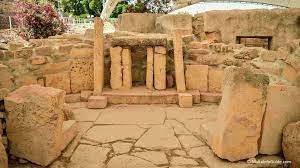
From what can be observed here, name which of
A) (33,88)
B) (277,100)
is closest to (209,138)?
Answer: (277,100)

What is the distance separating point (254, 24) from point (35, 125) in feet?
15.3

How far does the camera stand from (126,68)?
4.39m

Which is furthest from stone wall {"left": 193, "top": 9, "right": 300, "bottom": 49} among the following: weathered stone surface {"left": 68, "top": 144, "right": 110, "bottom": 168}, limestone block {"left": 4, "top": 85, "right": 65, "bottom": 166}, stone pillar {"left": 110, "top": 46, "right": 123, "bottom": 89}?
limestone block {"left": 4, "top": 85, "right": 65, "bottom": 166}

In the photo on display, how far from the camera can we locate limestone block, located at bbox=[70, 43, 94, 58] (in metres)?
4.47

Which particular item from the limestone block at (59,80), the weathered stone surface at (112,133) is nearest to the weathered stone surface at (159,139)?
the weathered stone surface at (112,133)

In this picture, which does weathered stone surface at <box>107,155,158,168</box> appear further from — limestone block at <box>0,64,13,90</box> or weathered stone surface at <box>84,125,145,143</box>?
limestone block at <box>0,64,13,90</box>

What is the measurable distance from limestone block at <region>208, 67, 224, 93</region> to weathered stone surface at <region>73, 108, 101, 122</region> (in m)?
1.67

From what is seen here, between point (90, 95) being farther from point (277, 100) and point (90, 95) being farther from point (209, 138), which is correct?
point (277, 100)

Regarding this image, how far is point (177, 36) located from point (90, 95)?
1.49 m

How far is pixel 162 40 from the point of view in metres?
4.29

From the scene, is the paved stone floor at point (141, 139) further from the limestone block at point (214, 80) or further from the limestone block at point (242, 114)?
the limestone block at point (214, 80)

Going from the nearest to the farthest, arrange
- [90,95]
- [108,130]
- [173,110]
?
[108,130] → [173,110] → [90,95]

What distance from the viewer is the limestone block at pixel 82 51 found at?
176 inches

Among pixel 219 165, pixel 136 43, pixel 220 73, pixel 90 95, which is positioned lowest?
pixel 219 165
